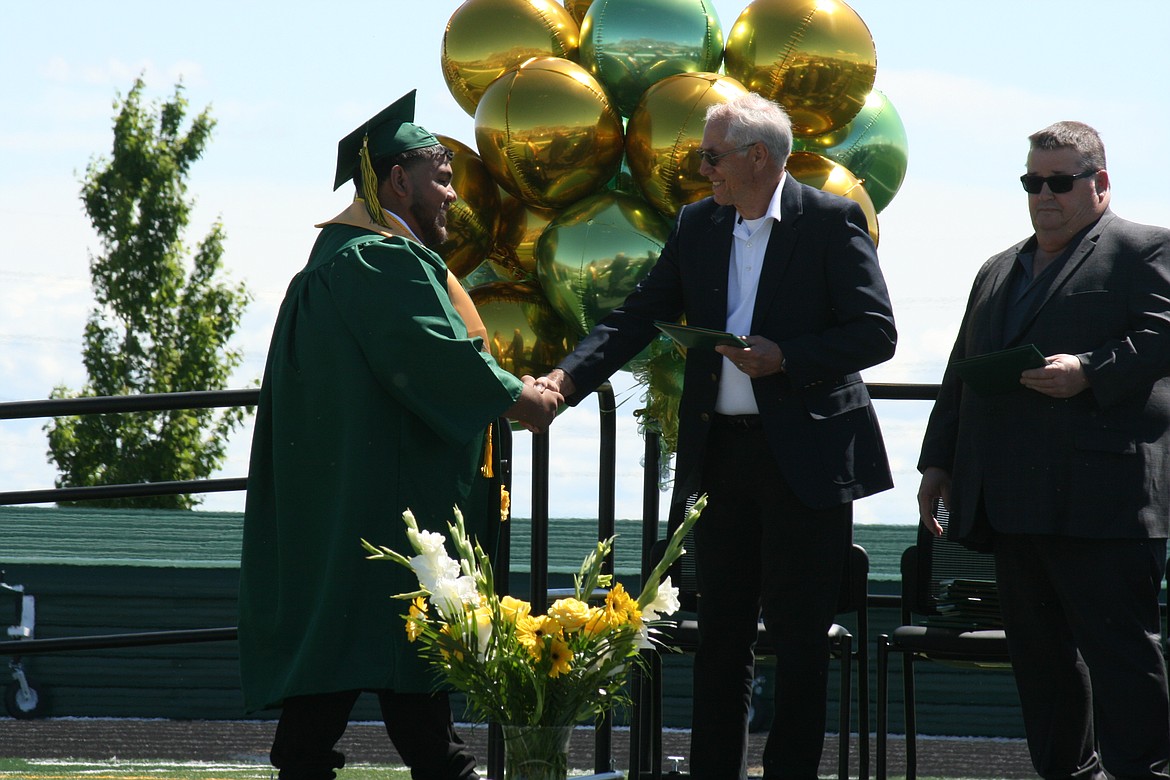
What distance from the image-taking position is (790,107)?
425 centimetres

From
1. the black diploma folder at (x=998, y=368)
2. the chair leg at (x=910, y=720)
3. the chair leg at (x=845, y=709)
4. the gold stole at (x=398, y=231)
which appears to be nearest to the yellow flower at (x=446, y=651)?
the gold stole at (x=398, y=231)

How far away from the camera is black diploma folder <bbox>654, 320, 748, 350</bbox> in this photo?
3193 mm

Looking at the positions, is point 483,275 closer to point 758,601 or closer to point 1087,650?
point 758,601

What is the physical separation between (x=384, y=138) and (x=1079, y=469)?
5.70 ft

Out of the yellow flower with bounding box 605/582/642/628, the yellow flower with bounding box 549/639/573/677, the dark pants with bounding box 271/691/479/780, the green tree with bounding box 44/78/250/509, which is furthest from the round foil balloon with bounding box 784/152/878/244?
the green tree with bounding box 44/78/250/509

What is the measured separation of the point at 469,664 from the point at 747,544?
3.74 ft

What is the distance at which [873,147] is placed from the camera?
4.57 m

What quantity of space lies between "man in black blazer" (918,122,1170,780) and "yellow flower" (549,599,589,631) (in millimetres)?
1352

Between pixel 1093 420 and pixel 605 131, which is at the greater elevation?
pixel 605 131

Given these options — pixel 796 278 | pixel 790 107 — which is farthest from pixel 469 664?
pixel 790 107

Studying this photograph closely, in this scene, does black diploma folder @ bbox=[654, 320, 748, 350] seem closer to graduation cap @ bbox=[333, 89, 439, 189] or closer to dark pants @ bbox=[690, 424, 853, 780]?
dark pants @ bbox=[690, 424, 853, 780]

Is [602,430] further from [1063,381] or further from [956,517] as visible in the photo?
[1063,381]

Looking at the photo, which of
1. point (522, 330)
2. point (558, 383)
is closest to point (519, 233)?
point (522, 330)

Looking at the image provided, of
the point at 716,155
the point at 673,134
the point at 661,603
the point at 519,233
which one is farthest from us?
the point at 519,233
